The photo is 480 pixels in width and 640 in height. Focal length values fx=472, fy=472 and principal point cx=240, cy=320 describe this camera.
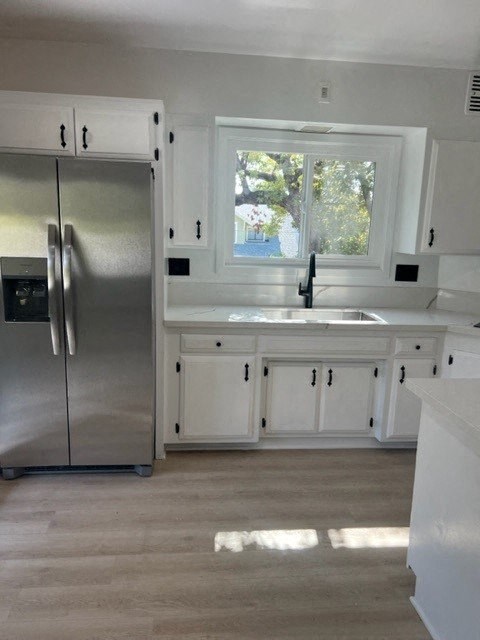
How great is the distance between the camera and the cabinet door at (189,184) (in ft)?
9.62

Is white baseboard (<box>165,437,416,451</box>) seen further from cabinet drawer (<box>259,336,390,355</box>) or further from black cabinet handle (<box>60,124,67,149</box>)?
black cabinet handle (<box>60,124,67,149</box>)

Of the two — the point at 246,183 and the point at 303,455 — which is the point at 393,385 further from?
the point at 246,183

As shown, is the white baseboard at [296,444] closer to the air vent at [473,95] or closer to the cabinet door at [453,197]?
the cabinet door at [453,197]

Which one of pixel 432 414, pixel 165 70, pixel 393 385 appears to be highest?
pixel 165 70

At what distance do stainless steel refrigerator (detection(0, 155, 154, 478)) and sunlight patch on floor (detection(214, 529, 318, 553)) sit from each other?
716 millimetres

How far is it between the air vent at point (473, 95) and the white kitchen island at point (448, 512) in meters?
2.20

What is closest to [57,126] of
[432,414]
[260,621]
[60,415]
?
[60,415]

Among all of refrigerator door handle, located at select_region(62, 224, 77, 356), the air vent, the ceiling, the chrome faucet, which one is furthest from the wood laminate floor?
the ceiling

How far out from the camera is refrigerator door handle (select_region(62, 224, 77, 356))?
2.38 m

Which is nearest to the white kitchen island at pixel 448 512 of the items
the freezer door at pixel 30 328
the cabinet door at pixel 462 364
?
the cabinet door at pixel 462 364

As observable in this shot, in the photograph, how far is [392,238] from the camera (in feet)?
11.2

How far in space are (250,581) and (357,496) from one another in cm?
87

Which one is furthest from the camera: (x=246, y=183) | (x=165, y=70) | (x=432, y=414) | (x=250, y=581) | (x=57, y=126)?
(x=246, y=183)

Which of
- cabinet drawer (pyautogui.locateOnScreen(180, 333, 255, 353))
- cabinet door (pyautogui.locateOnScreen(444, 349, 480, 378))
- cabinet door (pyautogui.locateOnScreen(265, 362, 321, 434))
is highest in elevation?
cabinet drawer (pyautogui.locateOnScreen(180, 333, 255, 353))
